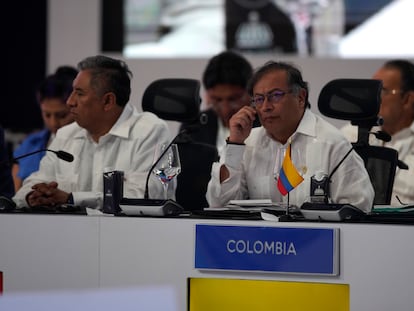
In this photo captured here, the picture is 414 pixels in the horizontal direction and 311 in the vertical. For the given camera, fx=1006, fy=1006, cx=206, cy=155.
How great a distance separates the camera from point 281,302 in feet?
9.64

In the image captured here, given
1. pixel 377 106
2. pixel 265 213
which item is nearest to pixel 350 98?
pixel 377 106

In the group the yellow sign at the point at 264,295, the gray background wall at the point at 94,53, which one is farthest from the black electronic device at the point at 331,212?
the gray background wall at the point at 94,53

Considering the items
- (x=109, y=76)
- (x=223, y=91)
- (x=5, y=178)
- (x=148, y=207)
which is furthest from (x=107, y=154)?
(x=223, y=91)

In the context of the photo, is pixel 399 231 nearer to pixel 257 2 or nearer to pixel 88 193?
pixel 88 193

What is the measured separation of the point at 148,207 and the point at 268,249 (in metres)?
0.42

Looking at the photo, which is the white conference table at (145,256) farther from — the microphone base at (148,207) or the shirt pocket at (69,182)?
the shirt pocket at (69,182)

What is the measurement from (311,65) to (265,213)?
159 inches

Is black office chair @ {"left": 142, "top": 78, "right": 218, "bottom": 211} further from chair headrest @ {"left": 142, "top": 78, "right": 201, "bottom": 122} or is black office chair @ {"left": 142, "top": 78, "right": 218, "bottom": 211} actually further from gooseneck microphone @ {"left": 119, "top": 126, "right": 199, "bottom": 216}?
Answer: gooseneck microphone @ {"left": 119, "top": 126, "right": 199, "bottom": 216}

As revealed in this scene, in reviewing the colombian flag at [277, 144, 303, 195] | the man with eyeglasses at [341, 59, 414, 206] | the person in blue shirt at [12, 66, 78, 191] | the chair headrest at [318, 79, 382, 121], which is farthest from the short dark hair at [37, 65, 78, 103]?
the colombian flag at [277, 144, 303, 195]

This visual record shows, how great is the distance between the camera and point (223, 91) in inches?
196

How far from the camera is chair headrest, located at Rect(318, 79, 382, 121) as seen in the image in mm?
3588

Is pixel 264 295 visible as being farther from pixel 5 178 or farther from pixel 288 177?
pixel 5 178

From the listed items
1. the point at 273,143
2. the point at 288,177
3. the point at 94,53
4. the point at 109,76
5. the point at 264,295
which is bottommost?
the point at 264,295

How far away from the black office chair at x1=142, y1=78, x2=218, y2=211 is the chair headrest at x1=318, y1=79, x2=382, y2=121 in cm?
51
